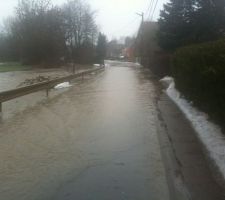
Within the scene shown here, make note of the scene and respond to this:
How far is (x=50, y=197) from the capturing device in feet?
17.5

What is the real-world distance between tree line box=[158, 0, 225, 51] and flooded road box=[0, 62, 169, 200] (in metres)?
23.5

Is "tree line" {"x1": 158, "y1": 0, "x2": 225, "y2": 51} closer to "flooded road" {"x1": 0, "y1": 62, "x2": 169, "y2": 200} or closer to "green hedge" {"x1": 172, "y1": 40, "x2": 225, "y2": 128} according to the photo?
"flooded road" {"x1": 0, "y1": 62, "x2": 169, "y2": 200}

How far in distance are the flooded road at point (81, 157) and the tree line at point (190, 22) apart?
77.0 ft

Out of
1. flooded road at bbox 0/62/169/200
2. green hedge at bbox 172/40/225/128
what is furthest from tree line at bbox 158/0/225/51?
green hedge at bbox 172/40/225/128

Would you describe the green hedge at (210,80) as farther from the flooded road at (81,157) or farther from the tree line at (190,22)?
the tree line at (190,22)

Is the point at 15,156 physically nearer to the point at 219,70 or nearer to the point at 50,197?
the point at 50,197

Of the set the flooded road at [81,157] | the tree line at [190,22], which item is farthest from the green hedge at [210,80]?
the tree line at [190,22]

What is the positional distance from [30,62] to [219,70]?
62945 millimetres

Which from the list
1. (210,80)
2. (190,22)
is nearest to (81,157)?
(210,80)

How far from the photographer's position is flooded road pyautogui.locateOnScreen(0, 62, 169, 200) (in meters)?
5.62

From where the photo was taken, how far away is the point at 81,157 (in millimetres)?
7367

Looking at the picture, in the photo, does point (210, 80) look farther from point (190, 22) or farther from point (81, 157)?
point (190, 22)

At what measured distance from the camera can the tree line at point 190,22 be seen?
34062 millimetres

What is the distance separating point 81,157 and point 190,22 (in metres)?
30.7
